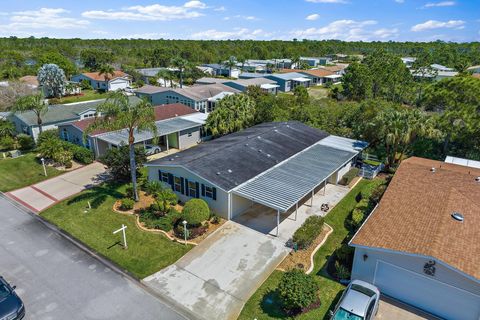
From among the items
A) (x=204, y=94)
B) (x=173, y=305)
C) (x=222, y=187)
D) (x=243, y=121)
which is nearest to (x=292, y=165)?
(x=222, y=187)

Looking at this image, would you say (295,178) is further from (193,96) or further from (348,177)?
(193,96)

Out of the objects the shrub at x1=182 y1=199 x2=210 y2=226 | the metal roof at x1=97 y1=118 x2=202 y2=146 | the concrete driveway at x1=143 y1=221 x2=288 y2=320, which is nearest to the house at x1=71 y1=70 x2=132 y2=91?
the metal roof at x1=97 y1=118 x2=202 y2=146

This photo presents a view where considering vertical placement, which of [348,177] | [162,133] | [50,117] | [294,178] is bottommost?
[348,177]

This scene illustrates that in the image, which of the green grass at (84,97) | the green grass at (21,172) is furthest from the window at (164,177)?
the green grass at (84,97)

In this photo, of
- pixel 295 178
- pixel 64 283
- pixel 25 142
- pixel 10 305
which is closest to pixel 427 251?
pixel 295 178

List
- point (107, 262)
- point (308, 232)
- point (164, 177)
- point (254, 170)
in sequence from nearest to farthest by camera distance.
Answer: point (107, 262) < point (308, 232) < point (254, 170) < point (164, 177)

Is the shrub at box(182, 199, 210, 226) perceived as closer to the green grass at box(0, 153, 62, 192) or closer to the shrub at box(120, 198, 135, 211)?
the shrub at box(120, 198, 135, 211)

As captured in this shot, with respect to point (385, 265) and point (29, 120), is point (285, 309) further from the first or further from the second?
point (29, 120)
